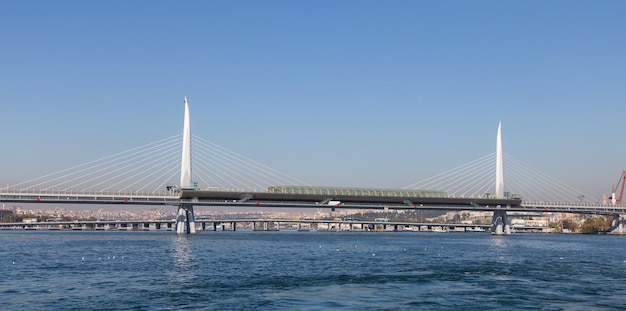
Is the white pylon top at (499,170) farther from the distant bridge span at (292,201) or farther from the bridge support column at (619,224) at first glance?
the bridge support column at (619,224)

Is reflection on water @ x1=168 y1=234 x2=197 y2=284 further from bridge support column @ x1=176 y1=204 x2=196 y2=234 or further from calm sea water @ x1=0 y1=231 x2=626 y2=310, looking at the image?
bridge support column @ x1=176 y1=204 x2=196 y2=234

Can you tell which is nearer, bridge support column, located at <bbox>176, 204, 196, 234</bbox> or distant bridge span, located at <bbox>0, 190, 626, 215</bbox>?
distant bridge span, located at <bbox>0, 190, 626, 215</bbox>

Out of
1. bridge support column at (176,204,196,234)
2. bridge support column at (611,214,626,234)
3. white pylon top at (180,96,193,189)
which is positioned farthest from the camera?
bridge support column at (611,214,626,234)

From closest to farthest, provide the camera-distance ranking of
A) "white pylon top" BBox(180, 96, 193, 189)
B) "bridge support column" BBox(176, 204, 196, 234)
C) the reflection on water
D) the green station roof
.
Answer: the reflection on water, "white pylon top" BBox(180, 96, 193, 189), "bridge support column" BBox(176, 204, 196, 234), the green station roof

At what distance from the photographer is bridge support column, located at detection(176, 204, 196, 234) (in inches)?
4796

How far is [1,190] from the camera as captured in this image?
11162 centimetres

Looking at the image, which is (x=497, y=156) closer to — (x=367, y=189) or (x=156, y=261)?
(x=367, y=189)

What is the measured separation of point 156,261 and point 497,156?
9680cm

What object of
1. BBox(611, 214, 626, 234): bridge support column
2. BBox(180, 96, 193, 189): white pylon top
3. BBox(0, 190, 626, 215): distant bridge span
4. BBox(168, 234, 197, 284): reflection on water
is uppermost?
BBox(180, 96, 193, 189): white pylon top

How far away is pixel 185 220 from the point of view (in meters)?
124

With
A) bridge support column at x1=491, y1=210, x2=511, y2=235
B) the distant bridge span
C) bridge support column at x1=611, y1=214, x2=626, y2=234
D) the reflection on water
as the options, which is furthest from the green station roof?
the reflection on water

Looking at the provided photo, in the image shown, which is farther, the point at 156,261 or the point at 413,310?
the point at 156,261

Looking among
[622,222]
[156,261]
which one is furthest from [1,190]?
[622,222]

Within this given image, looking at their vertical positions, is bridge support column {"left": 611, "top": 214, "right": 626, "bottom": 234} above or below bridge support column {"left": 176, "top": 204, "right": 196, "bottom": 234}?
below
